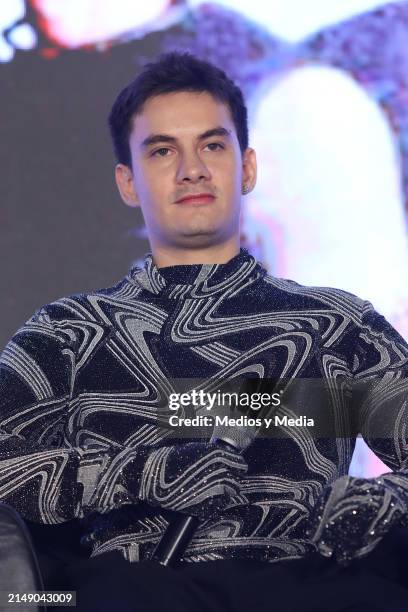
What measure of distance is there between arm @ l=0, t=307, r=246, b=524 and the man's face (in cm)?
35

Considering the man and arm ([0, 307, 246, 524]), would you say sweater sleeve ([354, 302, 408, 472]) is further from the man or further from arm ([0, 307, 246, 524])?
arm ([0, 307, 246, 524])

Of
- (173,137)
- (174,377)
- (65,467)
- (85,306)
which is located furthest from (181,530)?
(173,137)

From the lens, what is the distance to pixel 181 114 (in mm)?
1945

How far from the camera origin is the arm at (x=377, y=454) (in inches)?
54.9

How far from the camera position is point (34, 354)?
70.8 inches

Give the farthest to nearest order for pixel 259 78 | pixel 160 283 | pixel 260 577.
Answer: pixel 259 78
pixel 160 283
pixel 260 577

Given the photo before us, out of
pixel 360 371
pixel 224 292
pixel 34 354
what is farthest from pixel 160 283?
pixel 360 371

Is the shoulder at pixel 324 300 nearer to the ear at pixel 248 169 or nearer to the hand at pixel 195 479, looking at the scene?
the ear at pixel 248 169

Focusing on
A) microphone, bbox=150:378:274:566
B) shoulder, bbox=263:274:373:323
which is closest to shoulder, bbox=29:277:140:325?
shoulder, bbox=263:274:373:323

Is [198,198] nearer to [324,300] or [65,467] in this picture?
[324,300]

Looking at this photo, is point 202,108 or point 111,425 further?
point 202,108

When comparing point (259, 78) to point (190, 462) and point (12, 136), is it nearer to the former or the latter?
point (12, 136)

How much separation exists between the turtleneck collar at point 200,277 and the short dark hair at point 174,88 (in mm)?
257

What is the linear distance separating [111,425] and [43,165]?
76 centimetres
